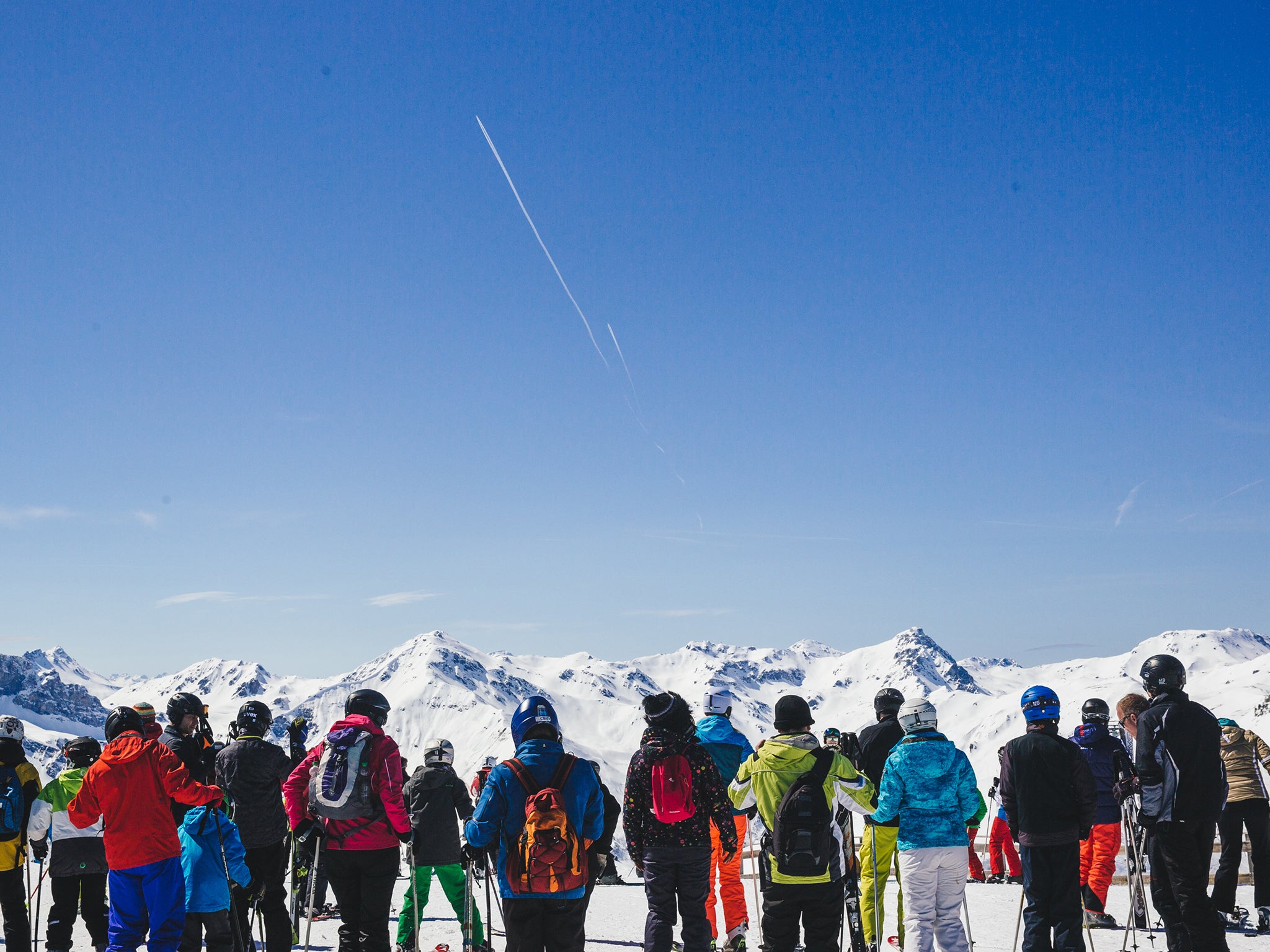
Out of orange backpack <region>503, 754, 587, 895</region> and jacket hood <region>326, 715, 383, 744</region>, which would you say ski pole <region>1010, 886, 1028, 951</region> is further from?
jacket hood <region>326, 715, 383, 744</region>

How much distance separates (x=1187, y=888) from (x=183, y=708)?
29.9ft

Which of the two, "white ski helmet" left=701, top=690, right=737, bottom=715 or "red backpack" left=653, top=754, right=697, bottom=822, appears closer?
"red backpack" left=653, top=754, right=697, bottom=822

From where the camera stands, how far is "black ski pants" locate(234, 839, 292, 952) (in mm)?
8359

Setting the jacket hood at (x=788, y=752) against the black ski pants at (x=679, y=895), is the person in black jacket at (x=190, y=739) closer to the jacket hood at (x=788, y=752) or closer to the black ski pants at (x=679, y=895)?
the black ski pants at (x=679, y=895)

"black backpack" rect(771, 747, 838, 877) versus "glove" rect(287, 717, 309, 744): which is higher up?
"glove" rect(287, 717, 309, 744)

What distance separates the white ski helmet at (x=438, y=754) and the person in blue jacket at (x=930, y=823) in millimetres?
5238

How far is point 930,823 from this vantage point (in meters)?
7.83

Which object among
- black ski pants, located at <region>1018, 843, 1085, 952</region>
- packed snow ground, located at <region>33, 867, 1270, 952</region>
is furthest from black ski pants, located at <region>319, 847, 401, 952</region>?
black ski pants, located at <region>1018, 843, 1085, 952</region>

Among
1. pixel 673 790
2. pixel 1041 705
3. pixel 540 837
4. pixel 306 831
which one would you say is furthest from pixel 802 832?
pixel 306 831

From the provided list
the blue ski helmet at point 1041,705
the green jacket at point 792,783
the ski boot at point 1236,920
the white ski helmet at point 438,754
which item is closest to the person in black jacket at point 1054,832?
the blue ski helmet at point 1041,705

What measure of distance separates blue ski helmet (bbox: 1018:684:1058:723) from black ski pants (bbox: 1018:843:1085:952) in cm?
104

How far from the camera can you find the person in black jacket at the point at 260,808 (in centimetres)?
843

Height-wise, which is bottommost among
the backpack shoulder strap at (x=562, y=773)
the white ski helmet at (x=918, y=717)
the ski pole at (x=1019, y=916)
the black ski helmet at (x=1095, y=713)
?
the ski pole at (x=1019, y=916)

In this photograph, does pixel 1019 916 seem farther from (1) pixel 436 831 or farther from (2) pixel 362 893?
(1) pixel 436 831
